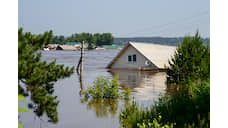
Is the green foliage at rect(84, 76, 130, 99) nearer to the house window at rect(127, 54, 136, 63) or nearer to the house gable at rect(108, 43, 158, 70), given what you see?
the house gable at rect(108, 43, 158, 70)

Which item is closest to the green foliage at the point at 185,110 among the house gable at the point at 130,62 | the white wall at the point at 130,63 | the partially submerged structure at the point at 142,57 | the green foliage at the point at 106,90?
the green foliage at the point at 106,90

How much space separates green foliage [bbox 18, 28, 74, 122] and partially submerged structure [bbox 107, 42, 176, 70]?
10.0m

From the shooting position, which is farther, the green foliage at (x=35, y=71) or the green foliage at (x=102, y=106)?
the green foliage at (x=102, y=106)

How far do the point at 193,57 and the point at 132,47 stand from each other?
6606 mm

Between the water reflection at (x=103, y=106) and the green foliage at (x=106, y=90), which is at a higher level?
the green foliage at (x=106, y=90)

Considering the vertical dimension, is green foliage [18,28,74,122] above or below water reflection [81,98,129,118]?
above

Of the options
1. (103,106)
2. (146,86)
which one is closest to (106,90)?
(103,106)

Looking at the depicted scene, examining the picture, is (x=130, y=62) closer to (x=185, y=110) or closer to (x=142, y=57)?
(x=142, y=57)

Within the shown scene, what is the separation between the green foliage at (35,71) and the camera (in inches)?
95.3

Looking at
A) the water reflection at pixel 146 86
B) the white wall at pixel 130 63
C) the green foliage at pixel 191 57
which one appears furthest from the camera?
the white wall at pixel 130 63

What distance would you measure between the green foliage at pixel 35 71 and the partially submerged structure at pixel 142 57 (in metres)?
10.0

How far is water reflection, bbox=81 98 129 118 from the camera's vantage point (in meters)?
4.43

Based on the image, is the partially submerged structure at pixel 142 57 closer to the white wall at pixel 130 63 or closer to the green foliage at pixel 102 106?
the white wall at pixel 130 63

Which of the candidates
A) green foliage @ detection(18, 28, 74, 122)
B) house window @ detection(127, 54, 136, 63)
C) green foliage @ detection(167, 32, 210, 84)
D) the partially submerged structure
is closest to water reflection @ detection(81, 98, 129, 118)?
green foliage @ detection(18, 28, 74, 122)
